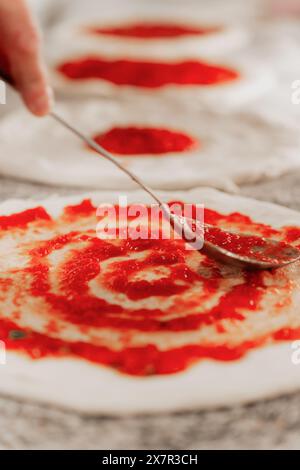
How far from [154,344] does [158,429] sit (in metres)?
0.13

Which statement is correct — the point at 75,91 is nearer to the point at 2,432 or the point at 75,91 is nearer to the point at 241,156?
the point at 241,156

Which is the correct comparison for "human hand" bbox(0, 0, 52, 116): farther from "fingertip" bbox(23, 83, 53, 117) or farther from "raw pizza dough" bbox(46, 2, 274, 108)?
→ "raw pizza dough" bbox(46, 2, 274, 108)

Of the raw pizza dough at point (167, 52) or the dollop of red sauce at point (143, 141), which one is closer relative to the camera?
the dollop of red sauce at point (143, 141)

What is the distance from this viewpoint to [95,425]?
909 millimetres

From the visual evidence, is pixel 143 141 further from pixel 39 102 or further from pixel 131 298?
pixel 131 298

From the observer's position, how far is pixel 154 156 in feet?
5.68

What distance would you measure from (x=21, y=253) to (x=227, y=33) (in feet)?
6.43

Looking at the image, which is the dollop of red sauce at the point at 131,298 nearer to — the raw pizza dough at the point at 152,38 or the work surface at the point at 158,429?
the work surface at the point at 158,429

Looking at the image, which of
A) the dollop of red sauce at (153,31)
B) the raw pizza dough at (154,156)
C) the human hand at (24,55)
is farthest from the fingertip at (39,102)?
the dollop of red sauce at (153,31)

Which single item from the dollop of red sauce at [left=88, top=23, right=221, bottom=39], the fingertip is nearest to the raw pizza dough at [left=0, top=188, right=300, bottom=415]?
the fingertip

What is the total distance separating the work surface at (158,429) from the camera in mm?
892

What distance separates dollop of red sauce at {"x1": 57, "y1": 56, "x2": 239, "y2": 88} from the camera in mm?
2334

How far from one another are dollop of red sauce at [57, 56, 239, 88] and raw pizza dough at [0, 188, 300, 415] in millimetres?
1214

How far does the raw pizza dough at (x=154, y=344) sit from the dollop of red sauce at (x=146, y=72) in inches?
47.8
